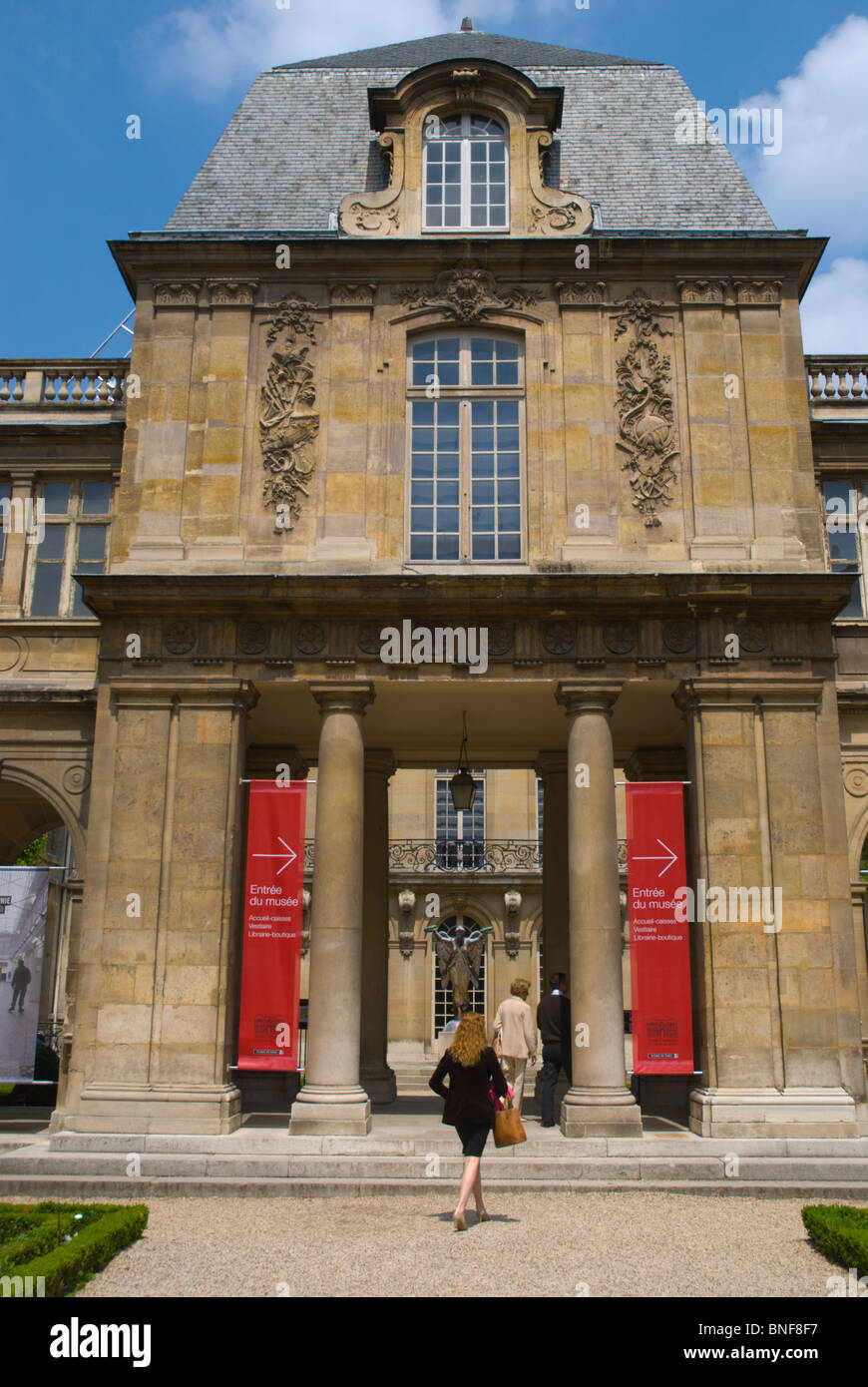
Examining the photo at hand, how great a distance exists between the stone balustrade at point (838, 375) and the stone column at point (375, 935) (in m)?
9.05

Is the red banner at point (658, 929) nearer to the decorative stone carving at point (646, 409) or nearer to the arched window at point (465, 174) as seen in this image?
the decorative stone carving at point (646, 409)

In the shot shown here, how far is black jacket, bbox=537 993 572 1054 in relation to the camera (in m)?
15.4

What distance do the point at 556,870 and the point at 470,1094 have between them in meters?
8.49

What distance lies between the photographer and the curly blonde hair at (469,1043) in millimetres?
10164

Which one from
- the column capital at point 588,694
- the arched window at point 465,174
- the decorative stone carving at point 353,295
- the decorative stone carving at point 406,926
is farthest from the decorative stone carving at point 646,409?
the decorative stone carving at point 406,926

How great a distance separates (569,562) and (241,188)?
27.5 feet

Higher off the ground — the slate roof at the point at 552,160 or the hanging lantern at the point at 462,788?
the slate roof at the point at 552,160

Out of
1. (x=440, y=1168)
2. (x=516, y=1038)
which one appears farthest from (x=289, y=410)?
(x=440, y=1168)

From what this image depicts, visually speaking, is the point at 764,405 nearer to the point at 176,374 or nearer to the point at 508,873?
the point at 176,374

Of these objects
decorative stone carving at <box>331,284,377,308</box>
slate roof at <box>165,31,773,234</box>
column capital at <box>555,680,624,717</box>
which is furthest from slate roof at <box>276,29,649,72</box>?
column capital at <box>555,680,624,717</box>

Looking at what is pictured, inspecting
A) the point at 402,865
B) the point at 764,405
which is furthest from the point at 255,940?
the point at 402,865

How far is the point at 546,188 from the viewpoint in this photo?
17.2 m

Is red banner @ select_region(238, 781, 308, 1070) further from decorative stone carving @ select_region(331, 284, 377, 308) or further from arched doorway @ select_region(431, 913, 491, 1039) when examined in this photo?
arched doorway @ select_region(431, 913, 491, 1039)

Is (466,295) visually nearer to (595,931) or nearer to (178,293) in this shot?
(178,293)
